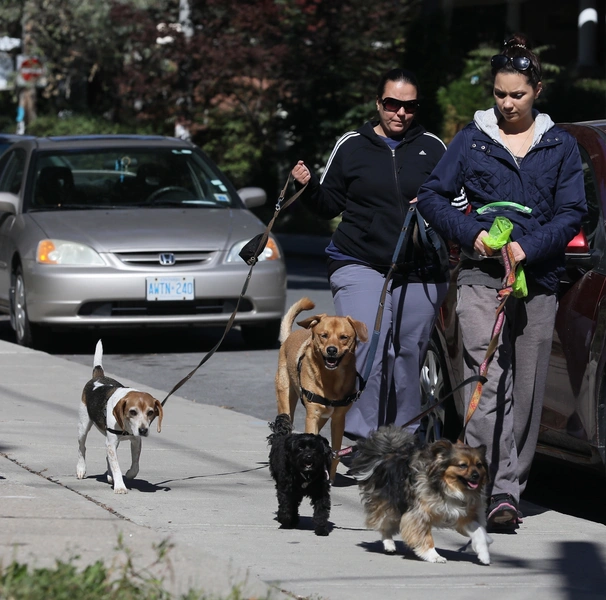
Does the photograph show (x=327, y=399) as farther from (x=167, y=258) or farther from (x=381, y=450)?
(x=167, y=258)

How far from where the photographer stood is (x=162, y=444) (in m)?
7.56

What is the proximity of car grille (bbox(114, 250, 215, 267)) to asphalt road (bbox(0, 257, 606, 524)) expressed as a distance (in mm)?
834

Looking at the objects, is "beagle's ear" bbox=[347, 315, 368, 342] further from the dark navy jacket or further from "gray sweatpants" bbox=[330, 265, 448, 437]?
the dark navy jacket

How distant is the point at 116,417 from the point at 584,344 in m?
2.14

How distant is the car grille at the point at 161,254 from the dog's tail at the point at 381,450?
5.82 meters

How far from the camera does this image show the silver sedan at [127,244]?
434 inches

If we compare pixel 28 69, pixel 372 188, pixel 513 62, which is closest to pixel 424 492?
pixel 513 62

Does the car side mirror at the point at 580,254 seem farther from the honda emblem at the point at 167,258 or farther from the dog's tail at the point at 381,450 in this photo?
the honda emblem at the point at 167,258

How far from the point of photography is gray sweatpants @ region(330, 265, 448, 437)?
6699 millimetres

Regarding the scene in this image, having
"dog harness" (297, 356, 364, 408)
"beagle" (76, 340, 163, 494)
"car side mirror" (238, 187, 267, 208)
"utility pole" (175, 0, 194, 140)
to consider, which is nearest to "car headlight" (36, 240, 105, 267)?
"car side mirror" (238, 187, 267, 208)

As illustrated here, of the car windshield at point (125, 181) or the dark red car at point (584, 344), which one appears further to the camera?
the car windshield at point (125, 181)

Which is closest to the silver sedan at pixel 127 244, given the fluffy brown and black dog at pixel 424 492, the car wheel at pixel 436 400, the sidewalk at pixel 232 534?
the sidewalk at pixel 232 534

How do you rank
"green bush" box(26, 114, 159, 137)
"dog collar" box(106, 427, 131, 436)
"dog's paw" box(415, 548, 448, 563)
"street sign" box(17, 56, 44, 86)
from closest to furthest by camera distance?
"dog's paw" box(415, 548, 448, 563)
"dog collar" box(106, 427, 131, 436)
"street sign" box(17, 56, 44, 86)
"green bush" box(26, 114, 159, 137)

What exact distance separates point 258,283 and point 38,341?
197cm
